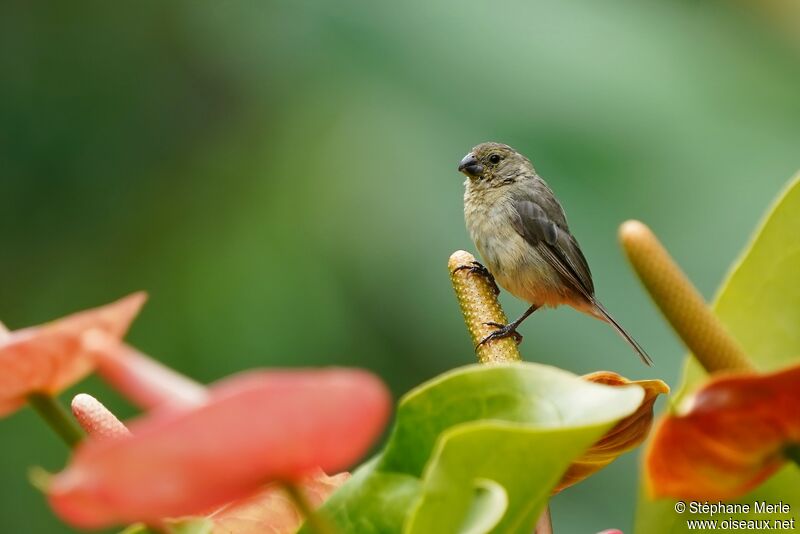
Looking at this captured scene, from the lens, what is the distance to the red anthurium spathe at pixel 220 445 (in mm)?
231

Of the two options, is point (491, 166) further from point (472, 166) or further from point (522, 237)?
point (522, 237)

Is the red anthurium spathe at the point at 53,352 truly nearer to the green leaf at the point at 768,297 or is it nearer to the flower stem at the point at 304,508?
the flower stem at the point at 304,508

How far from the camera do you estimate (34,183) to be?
12.1ft

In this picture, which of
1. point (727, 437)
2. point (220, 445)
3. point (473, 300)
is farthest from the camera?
point (473, 300)

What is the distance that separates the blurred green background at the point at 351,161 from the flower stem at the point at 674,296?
1.95 m

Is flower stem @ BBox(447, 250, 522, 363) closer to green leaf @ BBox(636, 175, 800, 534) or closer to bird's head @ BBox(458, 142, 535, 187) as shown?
green leaf @ BBox(636, 175, 800, 534)

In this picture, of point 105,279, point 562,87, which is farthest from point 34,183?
point 562,87

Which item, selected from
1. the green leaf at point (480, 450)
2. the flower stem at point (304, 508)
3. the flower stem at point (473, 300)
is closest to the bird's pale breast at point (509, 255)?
the flower stem at point (473, 300)

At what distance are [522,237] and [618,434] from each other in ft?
5.29

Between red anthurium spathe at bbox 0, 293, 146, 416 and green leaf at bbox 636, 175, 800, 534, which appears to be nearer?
red anthurium spathe at bbox 0, 293, 146, 416

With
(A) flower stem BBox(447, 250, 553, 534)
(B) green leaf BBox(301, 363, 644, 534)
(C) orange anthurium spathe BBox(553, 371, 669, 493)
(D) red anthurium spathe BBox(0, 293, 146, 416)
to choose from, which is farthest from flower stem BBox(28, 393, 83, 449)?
(A) flower stem BBox(447, 250, 553, 534)

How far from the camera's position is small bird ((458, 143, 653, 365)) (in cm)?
204

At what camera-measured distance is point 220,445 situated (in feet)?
0.78

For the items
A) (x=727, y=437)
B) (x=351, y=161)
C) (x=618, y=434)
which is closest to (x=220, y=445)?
(x=727, y=437)
